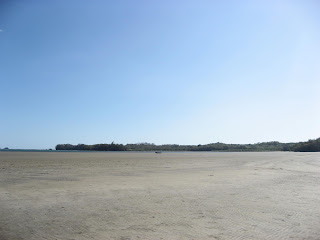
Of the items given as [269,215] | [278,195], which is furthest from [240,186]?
[269,215]

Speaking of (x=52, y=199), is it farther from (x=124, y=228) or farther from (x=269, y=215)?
(x=269, y=215)

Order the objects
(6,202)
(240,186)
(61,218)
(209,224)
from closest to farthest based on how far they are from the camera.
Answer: (209,224), (61,218), (6,202), (240,186)

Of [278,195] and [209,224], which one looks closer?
[209,224]

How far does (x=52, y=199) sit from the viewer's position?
813cm

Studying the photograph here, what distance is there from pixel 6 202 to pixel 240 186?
8.77 metres

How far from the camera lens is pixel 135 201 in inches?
315

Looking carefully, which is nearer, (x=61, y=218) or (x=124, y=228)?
(x=124, y=228)

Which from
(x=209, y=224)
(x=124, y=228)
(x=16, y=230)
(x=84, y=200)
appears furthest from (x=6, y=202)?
(x=209, y=224)

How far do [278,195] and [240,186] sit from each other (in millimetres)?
2084

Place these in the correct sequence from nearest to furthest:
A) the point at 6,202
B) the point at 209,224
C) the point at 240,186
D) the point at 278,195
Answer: the point at 209,224 → the point at 6,202 → the point at 278,195 → the point at 240,186

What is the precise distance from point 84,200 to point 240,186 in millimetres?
6583

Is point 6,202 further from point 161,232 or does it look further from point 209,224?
point 209,224

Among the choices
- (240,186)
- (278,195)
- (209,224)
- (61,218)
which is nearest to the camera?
(209,224)

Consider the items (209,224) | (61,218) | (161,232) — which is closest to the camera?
(161,232)
